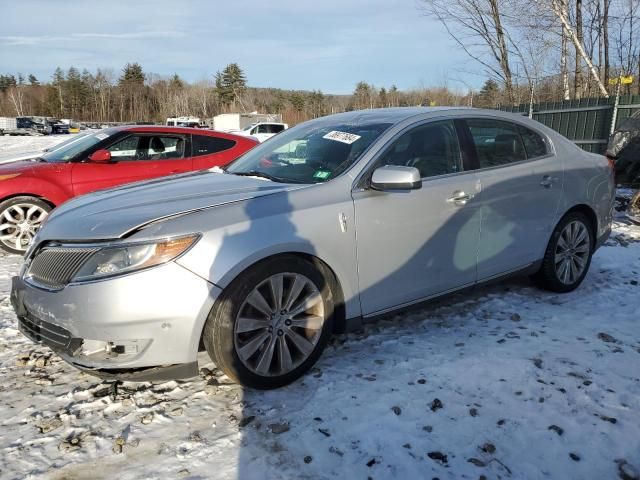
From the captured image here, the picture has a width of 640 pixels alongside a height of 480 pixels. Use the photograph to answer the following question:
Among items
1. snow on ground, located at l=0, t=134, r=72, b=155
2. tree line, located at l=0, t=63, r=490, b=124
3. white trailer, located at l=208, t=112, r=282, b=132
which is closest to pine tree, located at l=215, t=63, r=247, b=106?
tree line, located at l=0, t=63, r=490, b=124

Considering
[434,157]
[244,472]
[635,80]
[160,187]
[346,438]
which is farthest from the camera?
[635,80]

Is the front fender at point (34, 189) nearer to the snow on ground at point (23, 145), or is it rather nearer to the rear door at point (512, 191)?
the rear door at point (512, 191)

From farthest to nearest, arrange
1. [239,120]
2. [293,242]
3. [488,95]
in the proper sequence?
[239,120] < [488,95] < [293,242]

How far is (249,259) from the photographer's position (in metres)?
2.66

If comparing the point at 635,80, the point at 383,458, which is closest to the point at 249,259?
the point at 383,458

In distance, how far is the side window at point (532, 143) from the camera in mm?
4168

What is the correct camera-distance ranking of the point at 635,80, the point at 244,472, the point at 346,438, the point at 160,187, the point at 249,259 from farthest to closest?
the point at 635,80 < the point at 160,187 < the point at 249,259 < the point at 346,438 < the point at 244,472

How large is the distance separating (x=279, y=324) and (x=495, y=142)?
2.31 metres

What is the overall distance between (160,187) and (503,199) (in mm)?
2485

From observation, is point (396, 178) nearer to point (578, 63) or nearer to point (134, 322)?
point (134, 322)

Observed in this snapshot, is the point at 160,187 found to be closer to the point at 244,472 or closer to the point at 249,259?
the point at 249,259

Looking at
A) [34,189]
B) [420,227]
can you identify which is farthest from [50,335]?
[34,189]

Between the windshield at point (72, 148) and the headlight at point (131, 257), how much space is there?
431 cm

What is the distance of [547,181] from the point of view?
13.6 feet
